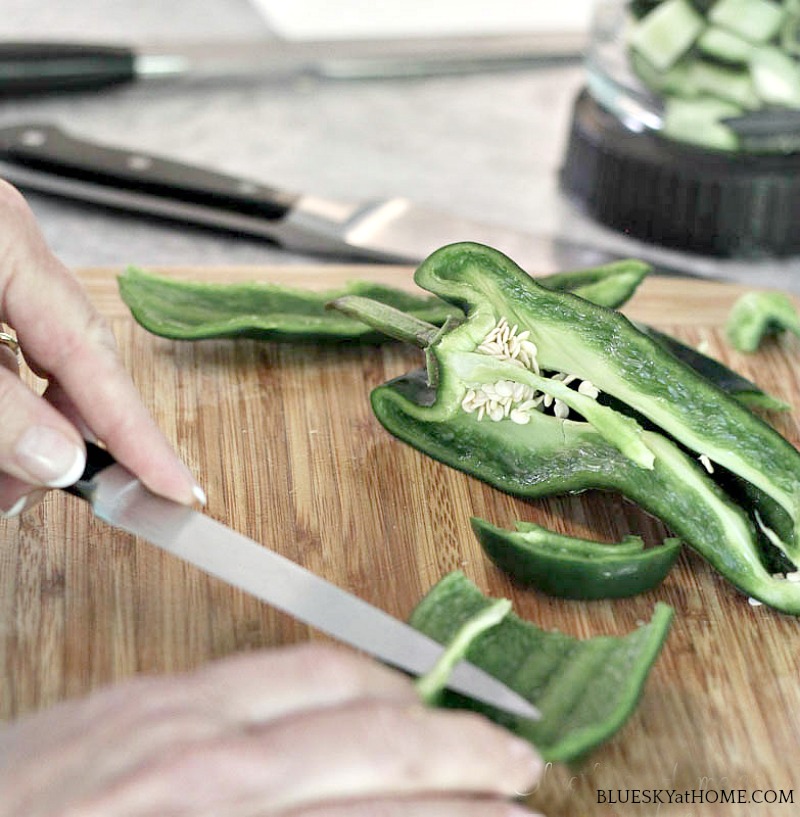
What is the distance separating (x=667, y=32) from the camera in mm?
2281

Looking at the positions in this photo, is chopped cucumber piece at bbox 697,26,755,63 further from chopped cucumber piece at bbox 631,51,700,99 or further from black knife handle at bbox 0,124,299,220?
black knife handle at bbox 0,124,299,220

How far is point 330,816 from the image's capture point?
106cm

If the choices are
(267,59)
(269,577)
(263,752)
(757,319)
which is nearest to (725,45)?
(757,319)

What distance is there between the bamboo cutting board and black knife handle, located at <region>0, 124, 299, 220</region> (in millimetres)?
494

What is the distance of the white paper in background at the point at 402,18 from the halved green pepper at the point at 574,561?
2.15 meters

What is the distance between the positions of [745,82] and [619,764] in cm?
140

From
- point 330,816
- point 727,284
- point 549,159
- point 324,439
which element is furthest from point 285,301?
point 549,159

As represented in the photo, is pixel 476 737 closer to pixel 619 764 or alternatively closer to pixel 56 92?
pixel 619 764

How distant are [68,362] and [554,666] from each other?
0.66m

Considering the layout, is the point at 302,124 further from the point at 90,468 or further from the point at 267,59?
the point at 90,468

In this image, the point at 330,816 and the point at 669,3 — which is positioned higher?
the point at 669,3

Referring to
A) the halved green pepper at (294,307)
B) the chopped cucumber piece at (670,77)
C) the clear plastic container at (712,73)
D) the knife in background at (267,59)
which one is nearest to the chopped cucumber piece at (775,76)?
the clear plastic container at (712,73)

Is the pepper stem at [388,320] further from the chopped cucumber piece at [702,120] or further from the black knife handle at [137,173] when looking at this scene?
the chopped cucumber piece at [702,120]

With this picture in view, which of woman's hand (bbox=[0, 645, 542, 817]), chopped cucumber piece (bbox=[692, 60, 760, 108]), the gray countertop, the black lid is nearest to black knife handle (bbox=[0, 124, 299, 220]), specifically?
the gray countertop
